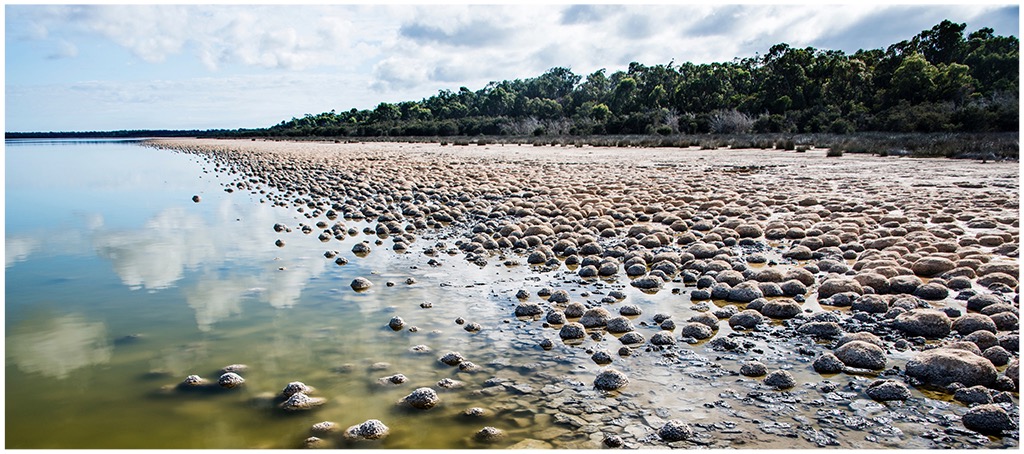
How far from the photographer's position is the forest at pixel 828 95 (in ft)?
112

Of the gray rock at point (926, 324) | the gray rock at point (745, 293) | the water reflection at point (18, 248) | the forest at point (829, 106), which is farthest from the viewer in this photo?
the forest at point (829, 106)

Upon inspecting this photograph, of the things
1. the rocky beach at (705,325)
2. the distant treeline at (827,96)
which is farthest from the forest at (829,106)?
the rocky beach at (705,325)

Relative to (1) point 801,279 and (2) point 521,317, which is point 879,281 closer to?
(1) point 801,279

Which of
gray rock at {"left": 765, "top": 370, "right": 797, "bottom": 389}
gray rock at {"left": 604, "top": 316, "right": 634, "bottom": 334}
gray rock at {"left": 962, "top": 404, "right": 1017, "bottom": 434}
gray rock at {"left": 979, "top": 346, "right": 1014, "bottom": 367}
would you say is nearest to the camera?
gray rock at {"left": 962, "top": 404, "right": 1017, "bottom": 434}

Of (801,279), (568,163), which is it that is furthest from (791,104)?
(801,279)

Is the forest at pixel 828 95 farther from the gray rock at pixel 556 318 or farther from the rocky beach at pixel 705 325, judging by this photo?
the gray rock at pixel 556 318

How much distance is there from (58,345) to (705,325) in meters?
4.84

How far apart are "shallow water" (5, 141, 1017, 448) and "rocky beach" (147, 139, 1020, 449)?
23 millimetres

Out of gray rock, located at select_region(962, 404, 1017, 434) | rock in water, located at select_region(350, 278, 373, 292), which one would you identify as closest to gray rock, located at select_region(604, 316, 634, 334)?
gray rock, located at select_region(962, 404, 1017, 434)

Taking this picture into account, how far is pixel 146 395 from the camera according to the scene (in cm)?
407

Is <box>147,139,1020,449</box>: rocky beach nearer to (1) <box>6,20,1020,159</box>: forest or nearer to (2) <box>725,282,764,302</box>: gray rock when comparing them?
(2) <box>725,282,764,302</box>: gray rock

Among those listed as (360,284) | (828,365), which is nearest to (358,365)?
(360,284)

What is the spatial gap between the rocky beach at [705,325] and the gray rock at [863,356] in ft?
0.04

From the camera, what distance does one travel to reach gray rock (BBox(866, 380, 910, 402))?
363 centimetres
